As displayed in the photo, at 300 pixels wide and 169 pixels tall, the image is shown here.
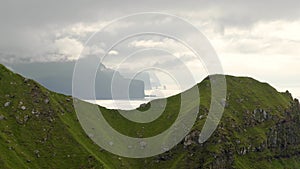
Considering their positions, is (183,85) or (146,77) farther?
(146,77)

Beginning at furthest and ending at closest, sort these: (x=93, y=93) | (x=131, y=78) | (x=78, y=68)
Result: 1. (x=131, y=78)
2. (x=93, y=93)
3. (x=78, y=68)

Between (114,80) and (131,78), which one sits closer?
(114,80)

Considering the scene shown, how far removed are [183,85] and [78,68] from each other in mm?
30393

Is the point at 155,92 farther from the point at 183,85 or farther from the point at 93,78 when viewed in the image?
the point at 93,78

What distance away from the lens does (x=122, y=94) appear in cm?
12319

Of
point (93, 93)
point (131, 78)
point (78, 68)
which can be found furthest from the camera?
point (131, 78)

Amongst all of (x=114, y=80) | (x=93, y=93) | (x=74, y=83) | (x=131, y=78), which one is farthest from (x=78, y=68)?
(x=131, y=78)

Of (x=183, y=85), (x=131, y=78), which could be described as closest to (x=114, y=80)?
(x=131, y=78)

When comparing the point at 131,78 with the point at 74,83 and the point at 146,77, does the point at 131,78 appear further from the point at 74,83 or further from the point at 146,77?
the point at 74,83

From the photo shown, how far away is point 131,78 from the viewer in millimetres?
112750

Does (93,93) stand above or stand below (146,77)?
below

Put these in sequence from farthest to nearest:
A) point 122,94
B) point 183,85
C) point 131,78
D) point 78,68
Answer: point 122,94
point 131,78
point 183,85
point 78,68

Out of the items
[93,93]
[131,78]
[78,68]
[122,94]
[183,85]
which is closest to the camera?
[78,68]

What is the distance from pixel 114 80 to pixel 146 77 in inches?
577
